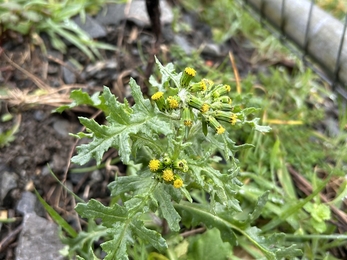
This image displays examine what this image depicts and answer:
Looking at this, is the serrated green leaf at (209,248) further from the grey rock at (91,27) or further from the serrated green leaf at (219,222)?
the grey rock at (91,27)

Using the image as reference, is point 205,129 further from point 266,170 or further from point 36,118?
point 36,118

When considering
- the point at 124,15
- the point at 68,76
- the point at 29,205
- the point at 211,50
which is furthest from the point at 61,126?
the point at 211,50

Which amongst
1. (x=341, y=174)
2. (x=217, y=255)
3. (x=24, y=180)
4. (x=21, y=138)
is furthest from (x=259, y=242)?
(x=21, y=138)

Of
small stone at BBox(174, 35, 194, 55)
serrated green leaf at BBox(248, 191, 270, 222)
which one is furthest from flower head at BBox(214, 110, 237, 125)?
small stone at BBox(174, 35, 194, 55)

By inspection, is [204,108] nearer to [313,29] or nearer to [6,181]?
[6,181]

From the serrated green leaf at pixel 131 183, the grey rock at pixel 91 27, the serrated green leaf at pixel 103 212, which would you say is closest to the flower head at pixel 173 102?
the serrated green leaf at pixel 131 183

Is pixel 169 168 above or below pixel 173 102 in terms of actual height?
below

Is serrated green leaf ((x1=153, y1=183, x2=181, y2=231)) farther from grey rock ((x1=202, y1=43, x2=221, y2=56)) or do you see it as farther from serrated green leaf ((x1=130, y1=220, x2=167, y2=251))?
grey rock ((x1=202, y1=43, x2=221, y2=56))
